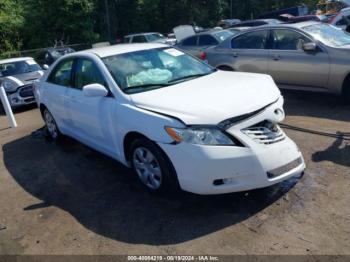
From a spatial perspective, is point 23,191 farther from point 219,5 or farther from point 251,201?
point 219,5

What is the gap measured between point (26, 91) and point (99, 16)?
74.4 feet

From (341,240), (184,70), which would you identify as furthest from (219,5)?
(341,240)

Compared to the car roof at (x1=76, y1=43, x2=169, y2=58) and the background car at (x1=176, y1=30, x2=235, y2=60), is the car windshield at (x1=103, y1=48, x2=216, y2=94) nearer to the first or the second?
the car roof at (x1=76, y1=43, x2=169, y2=58)

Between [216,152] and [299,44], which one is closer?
[216,152]

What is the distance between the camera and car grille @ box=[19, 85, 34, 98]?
1051 centimetres

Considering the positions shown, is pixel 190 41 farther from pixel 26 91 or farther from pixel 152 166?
pixel 152 166

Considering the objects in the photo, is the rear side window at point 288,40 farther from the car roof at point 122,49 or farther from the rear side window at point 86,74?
the rear side window at point 86,74

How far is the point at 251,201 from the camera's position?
13.0 ft

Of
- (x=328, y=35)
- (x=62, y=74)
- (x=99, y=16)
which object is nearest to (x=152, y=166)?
(x=62, y=74)

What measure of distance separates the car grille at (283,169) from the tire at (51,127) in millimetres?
4043

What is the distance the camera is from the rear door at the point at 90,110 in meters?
4.66

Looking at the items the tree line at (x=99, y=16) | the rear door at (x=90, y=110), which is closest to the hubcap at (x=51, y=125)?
the rear door at (x=90, y=110)

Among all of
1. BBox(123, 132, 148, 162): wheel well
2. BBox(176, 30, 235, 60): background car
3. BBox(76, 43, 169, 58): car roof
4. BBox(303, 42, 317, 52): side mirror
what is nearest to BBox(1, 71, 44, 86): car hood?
BBox(176, 30, 235, 60): background car

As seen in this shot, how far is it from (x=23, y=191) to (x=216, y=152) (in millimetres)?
2779
